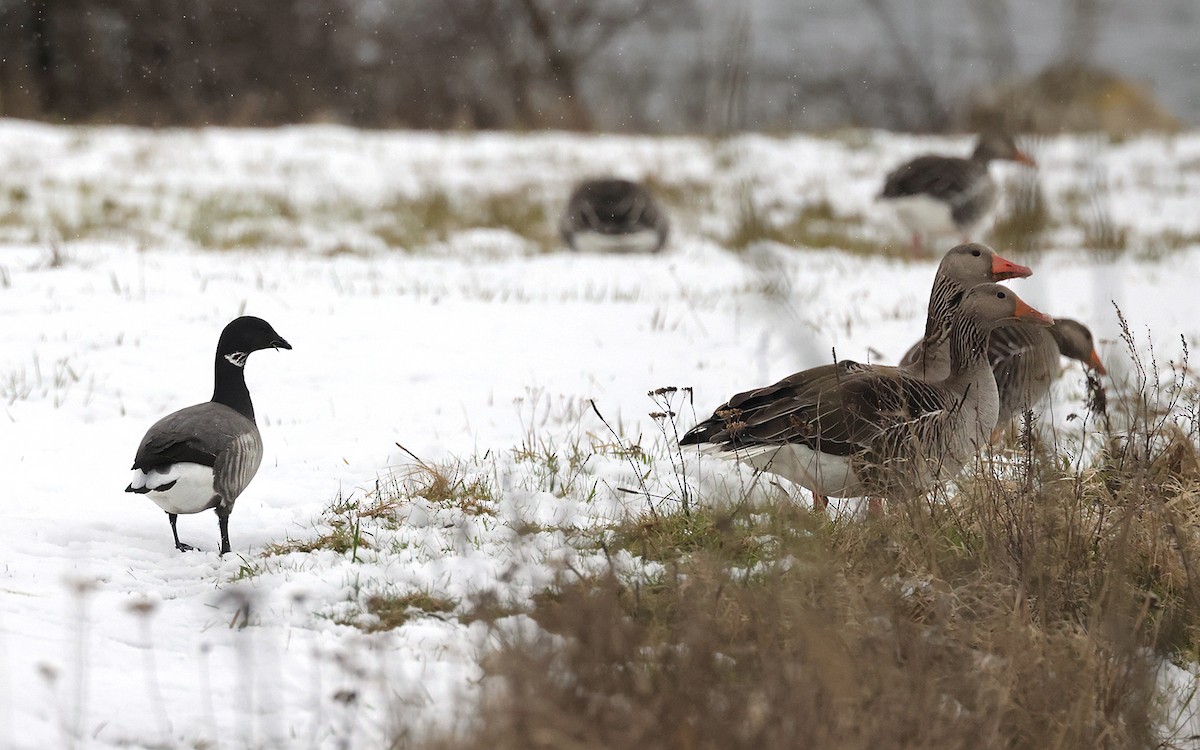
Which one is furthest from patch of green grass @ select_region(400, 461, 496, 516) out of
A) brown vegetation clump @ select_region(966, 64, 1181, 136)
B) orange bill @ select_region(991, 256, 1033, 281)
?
brown vegetation clump @ select_region(966, 64, 1181, 136)

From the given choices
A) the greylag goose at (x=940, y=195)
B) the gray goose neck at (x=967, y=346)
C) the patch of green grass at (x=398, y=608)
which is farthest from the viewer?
the greylag goose at (x=940, y=195)

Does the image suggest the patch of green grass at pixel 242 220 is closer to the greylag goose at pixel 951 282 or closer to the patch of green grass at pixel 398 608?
the greylag goose at pixel 951 282

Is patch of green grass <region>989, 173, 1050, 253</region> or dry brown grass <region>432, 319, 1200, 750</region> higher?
patch of green grass <region>989, 173, 1050, 253</region>

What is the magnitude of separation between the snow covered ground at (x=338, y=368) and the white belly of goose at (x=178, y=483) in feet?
0.89

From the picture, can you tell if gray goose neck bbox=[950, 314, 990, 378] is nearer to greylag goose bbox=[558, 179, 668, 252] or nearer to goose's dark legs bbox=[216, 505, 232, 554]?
goose's dark legs bbox=[216, 505, 232, 554]

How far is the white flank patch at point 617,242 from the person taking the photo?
1251 cm

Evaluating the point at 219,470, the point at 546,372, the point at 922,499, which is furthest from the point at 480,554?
the point at 546,372

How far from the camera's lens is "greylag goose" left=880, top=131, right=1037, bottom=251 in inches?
491

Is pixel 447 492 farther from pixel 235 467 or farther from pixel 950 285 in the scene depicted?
pixel 950 285

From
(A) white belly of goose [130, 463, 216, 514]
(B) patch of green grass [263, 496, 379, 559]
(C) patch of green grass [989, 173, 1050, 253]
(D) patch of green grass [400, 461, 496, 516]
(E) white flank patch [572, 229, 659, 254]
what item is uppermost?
(E) white flank patch [572, 229, 659, 254]

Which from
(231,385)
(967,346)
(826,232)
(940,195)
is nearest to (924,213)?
(940,195)

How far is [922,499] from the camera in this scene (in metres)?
4.66

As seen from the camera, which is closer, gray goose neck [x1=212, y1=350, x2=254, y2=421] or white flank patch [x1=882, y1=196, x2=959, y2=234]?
gray goose neck [x1=212, y1=350, x2=254, y2=421]

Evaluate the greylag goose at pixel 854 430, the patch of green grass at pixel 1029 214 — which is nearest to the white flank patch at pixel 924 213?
the greylag goose at pixel 854 430
